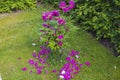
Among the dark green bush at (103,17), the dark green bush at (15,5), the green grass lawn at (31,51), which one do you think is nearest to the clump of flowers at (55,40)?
the green grass lawn at (31,51)

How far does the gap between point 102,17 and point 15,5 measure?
2861 millimetres

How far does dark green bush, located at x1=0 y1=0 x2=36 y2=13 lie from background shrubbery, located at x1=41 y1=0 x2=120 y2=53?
1.78 m

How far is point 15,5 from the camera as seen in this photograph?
692cm

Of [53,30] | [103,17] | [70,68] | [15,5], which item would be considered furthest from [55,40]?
[15,5]

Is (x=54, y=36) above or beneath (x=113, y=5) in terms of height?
beneath

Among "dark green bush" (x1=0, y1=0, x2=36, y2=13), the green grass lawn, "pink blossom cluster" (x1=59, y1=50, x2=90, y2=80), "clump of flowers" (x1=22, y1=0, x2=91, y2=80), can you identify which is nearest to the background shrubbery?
the green grass lawn

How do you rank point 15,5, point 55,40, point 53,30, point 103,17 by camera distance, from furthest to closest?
point 15,5 → point 103,17 → point 55,40 → point 53,30

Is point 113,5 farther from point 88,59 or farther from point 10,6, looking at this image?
point 10,6

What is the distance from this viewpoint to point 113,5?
5.14 metres

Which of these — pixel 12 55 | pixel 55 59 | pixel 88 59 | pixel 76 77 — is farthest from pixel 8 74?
pixel 88 59

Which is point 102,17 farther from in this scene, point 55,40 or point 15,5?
point 15,5

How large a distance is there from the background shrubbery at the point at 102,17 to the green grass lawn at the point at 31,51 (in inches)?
Answer: 12.2

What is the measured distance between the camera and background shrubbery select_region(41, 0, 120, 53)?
16.7 feet

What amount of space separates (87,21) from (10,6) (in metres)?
2.54
